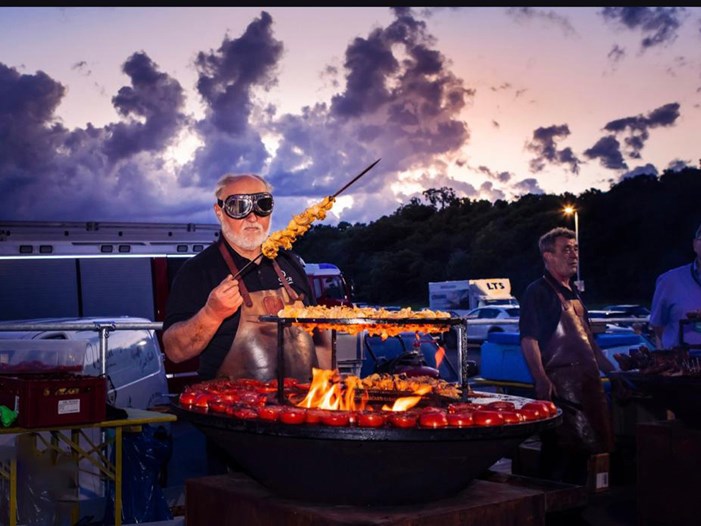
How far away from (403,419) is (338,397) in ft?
1.39

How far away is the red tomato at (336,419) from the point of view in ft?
9.57

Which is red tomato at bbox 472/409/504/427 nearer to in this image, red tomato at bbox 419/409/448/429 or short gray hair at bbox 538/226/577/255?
red tomato at bbox 419/409/448/429

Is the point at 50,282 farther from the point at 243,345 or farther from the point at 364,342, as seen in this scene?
the point at 243,345

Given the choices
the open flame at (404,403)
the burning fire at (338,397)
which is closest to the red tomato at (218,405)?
the burning fire at (338,397)

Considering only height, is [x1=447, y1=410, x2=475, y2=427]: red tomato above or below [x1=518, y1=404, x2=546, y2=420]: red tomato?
above

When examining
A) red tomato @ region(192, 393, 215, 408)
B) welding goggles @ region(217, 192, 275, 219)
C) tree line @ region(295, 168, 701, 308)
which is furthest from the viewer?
tree line @ region(295, 168, 701, 308)

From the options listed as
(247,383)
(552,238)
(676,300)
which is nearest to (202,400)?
(247,383)

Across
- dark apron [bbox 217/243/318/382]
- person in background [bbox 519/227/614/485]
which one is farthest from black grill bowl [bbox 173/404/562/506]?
person in background [bbox 519/227/614/485]

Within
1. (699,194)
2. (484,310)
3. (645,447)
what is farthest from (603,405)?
(699,194)

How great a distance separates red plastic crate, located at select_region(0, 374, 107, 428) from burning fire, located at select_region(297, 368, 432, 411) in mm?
2701

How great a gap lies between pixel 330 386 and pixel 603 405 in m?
3.46

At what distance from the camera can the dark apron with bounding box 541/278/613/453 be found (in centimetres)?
Result: 621

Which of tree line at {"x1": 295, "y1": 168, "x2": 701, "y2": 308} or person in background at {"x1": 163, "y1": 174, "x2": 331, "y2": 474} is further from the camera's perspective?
tree line at {"x1": 295, "y1": 168, "x2": 701, "y2": 308}

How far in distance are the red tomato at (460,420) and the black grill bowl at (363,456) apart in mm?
37
